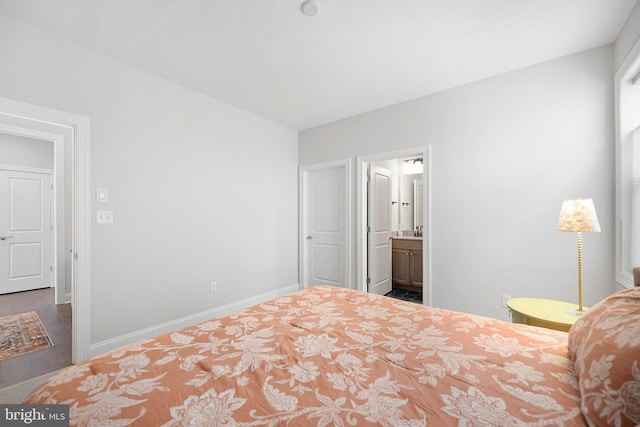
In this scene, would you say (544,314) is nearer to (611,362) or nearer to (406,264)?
(611,362)

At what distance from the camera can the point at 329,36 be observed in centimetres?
216

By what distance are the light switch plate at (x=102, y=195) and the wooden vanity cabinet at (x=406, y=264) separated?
3.91 metres

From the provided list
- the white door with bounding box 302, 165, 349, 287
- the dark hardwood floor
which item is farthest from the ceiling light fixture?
the dark hardwood floor

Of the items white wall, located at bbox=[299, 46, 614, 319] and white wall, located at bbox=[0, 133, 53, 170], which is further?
white wall, located at bbox=[0, 133, 53, 170]

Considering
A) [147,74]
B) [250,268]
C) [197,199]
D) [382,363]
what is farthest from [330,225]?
[382,363]

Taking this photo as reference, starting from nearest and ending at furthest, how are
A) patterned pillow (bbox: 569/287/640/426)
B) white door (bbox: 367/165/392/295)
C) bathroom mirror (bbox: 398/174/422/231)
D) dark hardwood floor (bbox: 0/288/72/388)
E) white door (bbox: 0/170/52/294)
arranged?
patterned pillow (bbox: 569/287/640/426)
dark hardwood floor (bbox: 0/288/72/388)
white door (bbox: 367/165/392/295)
white door (bbox: 0/170/52/294)
bathroom mirror (bbox: 398/174/422/231)

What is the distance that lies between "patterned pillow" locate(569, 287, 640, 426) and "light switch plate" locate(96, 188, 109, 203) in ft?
10.4

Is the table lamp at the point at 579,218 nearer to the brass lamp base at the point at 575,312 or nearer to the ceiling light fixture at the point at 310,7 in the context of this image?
the brass lamp base at the point at 575,312

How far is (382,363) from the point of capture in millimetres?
1086

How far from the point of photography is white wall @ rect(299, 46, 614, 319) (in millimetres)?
2289

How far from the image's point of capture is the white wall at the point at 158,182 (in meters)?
2.22

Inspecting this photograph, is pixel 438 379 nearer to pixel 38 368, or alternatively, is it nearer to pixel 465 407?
pixel 465 407

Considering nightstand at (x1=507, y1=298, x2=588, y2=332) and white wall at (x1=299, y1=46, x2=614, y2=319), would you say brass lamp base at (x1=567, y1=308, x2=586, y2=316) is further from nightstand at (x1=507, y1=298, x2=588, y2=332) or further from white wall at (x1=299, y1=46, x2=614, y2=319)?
white wall at (x1=299, y1=46, x2=614, y2=319)

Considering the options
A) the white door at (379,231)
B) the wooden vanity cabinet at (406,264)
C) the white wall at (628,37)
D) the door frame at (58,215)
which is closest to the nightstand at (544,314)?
the white wall at (628,37)
